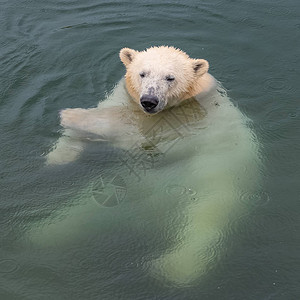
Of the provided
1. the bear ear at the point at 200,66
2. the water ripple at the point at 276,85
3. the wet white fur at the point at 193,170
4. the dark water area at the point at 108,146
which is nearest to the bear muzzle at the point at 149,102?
the wet white fur at the point at 193,170

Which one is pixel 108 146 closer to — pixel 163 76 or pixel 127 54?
pixel 163 76

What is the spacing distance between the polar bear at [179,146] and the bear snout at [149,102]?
14mm

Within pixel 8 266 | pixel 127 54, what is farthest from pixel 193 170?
pixel 8 266

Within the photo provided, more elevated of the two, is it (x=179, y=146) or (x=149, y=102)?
(x=149, y=102)

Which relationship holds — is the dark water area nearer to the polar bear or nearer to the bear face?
the polar bear

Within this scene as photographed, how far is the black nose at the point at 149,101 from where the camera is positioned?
6.51 metres

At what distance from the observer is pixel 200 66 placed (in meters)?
7.26

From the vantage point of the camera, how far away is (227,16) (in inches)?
419

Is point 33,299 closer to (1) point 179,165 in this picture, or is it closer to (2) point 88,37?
(1) point 179,165

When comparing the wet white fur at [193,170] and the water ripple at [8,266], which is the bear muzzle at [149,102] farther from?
the water ripple at [8,266]

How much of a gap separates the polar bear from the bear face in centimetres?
1

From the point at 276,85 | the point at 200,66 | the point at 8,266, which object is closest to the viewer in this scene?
the point at 8,266

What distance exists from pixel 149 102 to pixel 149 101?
48 millimetres

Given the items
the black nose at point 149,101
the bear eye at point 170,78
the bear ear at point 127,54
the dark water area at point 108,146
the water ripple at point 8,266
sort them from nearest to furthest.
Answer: the dark water area at point 108,146 → the water ripple at point 8,266 → the black nose at point 149,101 → the bear eye at point 170,78 → the bear ear at point 127,54
